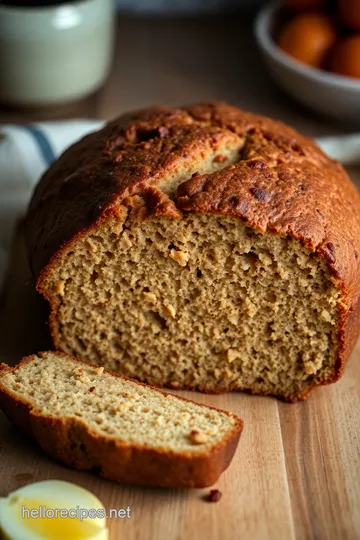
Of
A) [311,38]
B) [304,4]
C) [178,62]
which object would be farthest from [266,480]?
[178,62]

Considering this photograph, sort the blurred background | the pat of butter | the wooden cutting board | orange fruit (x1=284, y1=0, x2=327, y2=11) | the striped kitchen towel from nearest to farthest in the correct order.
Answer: the pat of butter → the wooden cutting board → the striped kitchen towel → the blurred background → orange fruit (x1=284, y1=0, x2=327, y2=11)

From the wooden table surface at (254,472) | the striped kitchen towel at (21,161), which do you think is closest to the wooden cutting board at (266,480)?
the wooden table surface at (254,472)

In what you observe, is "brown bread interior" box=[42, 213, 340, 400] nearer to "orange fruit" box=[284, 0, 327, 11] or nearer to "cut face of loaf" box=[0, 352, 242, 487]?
"cut face of loaf" box=[0, 352, 242, 487]

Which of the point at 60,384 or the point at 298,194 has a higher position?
the point at 298,194

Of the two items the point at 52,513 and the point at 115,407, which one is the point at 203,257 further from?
the point at 52,513

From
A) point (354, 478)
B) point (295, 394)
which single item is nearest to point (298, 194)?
point (295, 394)

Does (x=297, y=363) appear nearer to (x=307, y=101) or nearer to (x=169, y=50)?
(x=307, y=101)

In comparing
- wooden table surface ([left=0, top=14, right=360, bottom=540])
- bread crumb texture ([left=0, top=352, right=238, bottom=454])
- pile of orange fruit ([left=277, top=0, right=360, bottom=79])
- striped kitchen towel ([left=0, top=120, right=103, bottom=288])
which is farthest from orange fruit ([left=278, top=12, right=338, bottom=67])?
bread crumb texture ([left=0, top=352, right=238, bottom=454])
